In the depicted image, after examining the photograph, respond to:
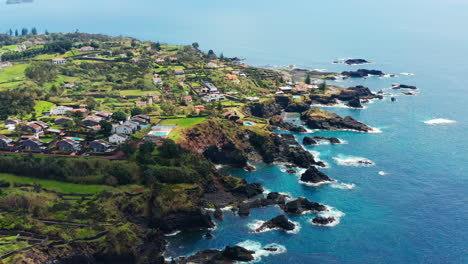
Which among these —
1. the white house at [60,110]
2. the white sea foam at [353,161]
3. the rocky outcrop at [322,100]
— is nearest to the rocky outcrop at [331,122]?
the rocky outcrop at [322,100]

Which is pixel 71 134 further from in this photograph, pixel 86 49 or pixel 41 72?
pixel 86 49

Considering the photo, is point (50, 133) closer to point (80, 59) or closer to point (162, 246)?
point (162, 246)

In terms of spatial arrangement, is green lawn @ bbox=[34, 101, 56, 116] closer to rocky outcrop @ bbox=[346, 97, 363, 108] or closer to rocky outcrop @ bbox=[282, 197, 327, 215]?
rocky outcrop @ bbox=[282, 197, 327, 215]

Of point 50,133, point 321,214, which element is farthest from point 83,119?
point 321,214

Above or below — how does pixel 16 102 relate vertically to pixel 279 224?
above

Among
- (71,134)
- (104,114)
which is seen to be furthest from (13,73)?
(71,134)

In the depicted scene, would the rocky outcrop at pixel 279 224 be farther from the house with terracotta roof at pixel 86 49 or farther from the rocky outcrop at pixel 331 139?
the house with terracotta roof at pixel 86 49
